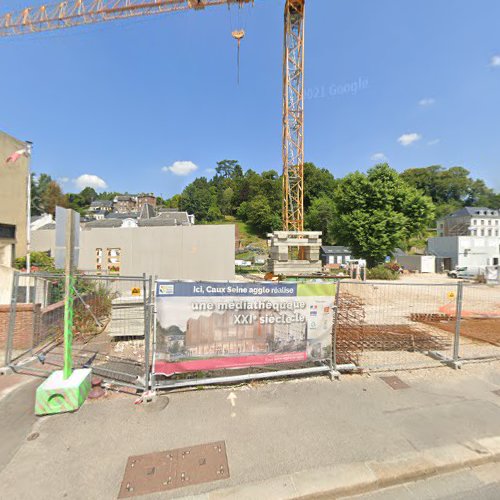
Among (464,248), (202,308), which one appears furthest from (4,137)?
(464,248)

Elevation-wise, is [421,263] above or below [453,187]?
below

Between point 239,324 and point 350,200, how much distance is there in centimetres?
2705

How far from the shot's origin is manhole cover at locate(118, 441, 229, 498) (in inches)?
102

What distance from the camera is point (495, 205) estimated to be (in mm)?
81000

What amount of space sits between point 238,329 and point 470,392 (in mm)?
4090

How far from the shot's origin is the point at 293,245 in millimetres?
21922

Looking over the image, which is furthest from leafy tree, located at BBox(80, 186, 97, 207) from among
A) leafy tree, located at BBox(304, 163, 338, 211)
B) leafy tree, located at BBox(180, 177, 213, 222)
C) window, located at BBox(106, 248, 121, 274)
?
window, located at BBox(106, 248, 121, 274)

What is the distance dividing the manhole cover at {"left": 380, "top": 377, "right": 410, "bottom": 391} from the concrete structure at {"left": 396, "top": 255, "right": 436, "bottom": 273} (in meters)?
36.1

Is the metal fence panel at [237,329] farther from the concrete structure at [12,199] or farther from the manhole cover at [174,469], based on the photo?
the concrete structure at [12,199]

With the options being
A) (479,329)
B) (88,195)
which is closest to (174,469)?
(479,329)

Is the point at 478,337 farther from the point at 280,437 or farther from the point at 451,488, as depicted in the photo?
the point at 280,437

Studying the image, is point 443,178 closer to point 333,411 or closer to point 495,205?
point 495,205


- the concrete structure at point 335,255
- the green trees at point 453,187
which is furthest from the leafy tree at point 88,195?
the green trees at point 453,187

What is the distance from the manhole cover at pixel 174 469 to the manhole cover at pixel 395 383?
3.18m
